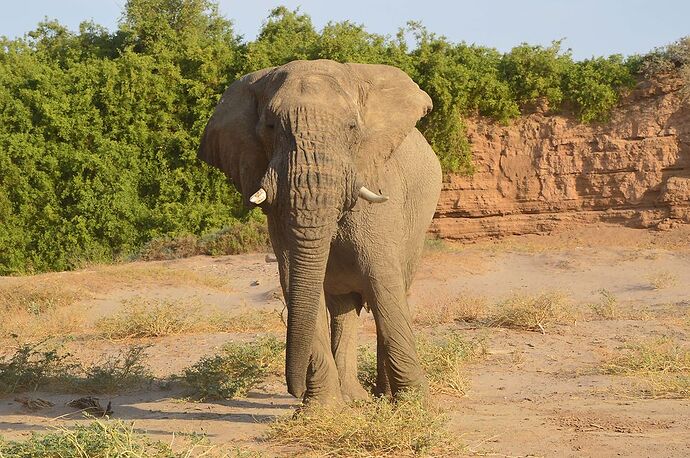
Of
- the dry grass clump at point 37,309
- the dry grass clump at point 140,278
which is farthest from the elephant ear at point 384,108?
the dry grass clump at point 140,278

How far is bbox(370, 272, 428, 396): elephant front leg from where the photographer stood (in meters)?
6.61

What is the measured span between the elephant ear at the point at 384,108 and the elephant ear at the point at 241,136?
654 mm

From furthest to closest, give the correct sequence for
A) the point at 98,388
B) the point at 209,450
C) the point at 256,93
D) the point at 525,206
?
the point at 525,206, the point at 98,388, the point at 256,93, the point at 209,450

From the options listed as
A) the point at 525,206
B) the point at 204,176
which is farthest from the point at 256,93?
the point at 525,206

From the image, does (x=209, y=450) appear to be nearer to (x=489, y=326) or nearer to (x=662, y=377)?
(x=662, y=377)

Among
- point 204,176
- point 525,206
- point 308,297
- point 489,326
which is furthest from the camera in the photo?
point 525,206

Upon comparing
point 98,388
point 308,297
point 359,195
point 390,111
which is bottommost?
point 98,388

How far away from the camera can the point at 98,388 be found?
28.4ft

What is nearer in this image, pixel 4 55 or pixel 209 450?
pixel 209 450

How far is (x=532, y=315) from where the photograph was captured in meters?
11.5

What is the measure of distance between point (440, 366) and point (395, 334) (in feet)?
6.11

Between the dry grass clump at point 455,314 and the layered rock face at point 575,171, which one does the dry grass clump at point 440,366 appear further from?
the layered rock face at point 575,171

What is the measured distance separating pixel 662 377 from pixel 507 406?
53.9 inches

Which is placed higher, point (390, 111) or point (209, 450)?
point (390, 111)
